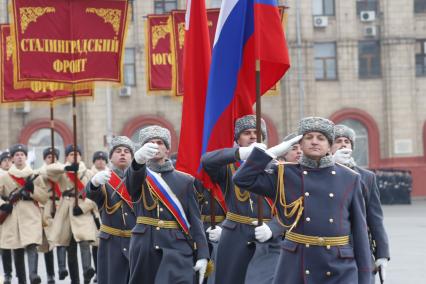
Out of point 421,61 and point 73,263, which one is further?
point 421,61

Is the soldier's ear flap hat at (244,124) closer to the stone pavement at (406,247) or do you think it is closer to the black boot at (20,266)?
the stone pavement at (406,247)

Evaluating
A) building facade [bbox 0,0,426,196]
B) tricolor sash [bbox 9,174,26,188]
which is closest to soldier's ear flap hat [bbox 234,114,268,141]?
tricolor sash [bbox 9,174,26,188]

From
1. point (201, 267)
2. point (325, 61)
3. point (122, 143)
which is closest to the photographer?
point (201, 267)

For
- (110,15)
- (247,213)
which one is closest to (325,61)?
(110,15)

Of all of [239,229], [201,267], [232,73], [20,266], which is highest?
[232,73]

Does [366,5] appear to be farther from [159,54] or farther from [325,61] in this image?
[159,54]

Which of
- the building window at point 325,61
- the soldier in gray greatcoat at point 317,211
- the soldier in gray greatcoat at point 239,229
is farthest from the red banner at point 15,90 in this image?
the building window at point 325,61

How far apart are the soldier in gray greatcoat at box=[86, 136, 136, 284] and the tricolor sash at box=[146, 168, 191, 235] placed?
1.34 m

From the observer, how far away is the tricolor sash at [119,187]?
11.6 metres

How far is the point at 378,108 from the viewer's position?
44.2m

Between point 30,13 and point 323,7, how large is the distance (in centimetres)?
2976

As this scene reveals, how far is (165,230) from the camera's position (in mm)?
10047

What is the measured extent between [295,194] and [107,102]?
1371 inches

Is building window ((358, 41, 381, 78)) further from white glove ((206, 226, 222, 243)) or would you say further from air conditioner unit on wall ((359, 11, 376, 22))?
white glove ((206, 226, 222, 243))
